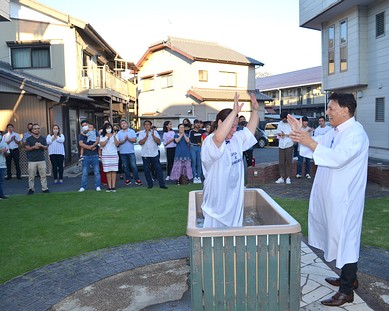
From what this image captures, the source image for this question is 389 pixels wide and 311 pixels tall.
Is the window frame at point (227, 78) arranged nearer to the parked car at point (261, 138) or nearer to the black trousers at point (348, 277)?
the parked car at point (261, 138)

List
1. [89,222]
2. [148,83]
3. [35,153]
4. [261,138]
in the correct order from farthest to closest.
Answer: [148,83] < [261,138] < [35,153] < [89,222]

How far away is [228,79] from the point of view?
29.9 m

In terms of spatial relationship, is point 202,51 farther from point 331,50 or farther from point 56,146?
point 56,146

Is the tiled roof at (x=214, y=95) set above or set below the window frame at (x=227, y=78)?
below

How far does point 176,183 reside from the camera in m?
11.5

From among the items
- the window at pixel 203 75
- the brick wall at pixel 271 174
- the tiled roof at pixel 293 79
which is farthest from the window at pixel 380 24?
the tiled roof at pixel 293 79

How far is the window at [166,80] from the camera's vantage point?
30.0 meters

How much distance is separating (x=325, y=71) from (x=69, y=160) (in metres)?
13.0

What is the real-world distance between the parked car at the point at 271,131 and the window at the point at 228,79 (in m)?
5.25

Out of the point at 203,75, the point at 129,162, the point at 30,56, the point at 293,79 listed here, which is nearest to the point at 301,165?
the point at 129,162

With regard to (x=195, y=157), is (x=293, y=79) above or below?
above

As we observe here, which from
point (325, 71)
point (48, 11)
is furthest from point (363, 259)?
point (48, 11)

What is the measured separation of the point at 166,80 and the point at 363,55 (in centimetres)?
1719

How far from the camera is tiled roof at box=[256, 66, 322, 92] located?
4072cm
